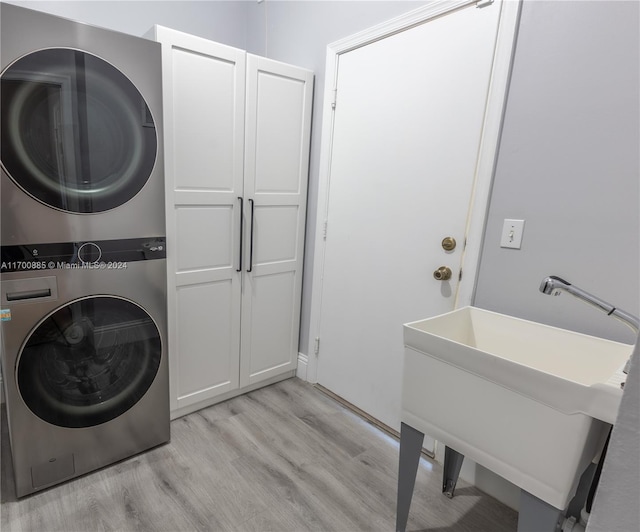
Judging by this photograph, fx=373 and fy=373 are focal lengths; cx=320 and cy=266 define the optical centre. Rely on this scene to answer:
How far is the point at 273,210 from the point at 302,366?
109cm

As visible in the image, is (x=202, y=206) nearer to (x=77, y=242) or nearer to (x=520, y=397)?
(x=77, y=242)

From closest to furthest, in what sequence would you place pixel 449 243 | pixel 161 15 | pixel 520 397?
1. pixel 520 397
2. pixel 449 243
3. pixel 161 15

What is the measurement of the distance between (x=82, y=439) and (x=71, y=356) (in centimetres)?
38

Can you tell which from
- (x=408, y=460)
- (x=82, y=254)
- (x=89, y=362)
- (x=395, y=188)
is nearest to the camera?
(x=408, y=460)

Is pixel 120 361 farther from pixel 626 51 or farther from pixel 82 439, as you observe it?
pixel 626 51

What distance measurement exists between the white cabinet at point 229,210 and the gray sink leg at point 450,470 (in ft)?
3.94

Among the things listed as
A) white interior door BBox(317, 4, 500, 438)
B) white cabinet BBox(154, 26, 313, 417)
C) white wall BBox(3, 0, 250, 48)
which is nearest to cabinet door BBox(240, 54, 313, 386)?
white cabinet BBox(154, 26, 313, 417)

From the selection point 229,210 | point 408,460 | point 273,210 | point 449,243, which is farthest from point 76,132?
point 408,460

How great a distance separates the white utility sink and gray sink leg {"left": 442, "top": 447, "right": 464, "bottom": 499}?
44 centimetres

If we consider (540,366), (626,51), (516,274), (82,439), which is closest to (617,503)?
(540,366)

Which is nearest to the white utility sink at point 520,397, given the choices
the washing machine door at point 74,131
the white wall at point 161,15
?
the washing machine door at point 74,131

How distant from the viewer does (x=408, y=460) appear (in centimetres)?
131

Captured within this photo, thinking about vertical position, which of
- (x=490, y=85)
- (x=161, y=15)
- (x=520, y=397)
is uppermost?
(x=161, y=15)

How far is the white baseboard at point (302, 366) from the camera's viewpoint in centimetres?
253
